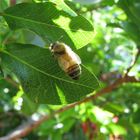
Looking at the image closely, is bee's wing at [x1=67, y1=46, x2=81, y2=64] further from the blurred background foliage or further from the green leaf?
the blurred background foliage

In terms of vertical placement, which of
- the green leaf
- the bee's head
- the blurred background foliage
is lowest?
the blurred background foliage

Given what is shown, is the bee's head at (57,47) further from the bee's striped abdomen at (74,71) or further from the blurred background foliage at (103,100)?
the blurred background foliage at (103,100)

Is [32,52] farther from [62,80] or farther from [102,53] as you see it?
[102,53]

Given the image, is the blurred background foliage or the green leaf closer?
the green leaf

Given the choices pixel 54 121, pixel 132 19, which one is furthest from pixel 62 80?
pixel 54 121

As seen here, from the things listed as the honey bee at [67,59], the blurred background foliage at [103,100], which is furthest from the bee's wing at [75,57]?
the blurred background foliage at [103,100]

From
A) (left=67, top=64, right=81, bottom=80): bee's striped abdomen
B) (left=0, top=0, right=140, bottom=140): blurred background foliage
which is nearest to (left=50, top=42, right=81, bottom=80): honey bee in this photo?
(left=67, top=64, right=81, bottom=80): bee's striped abdomen
